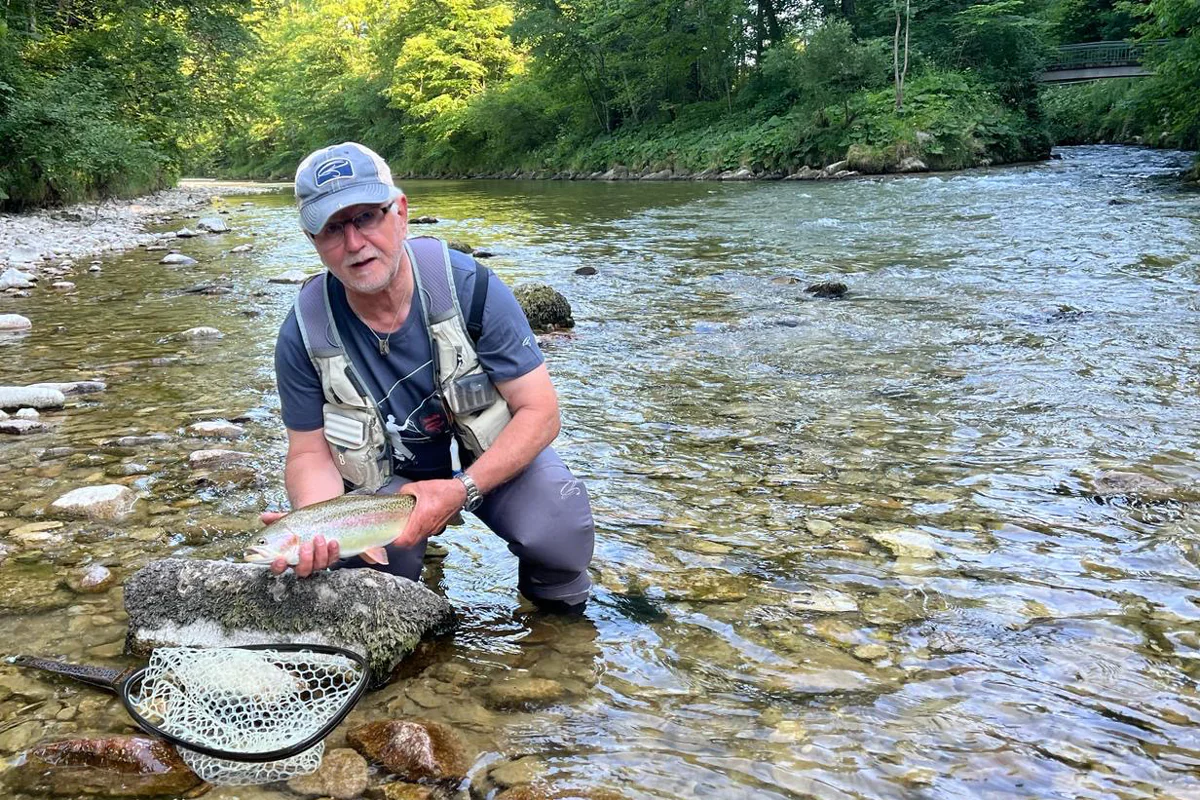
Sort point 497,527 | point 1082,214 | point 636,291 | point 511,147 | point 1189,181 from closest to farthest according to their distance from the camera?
point 497,527 < point 636,291 < point 1082,214 < point 1189,181 < point 511,147

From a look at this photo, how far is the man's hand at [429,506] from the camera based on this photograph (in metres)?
2.73

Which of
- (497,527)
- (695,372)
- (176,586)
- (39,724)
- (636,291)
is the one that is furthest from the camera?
(636,291)

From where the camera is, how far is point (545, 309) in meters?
8.65

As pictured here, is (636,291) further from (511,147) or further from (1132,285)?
(511,147)

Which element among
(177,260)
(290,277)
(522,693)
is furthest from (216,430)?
(177,260)

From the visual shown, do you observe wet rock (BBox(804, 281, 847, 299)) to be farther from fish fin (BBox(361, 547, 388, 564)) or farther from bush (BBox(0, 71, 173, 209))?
bush (BBox(0, 71, 173, 209))

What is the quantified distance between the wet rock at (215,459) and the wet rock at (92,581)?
51.5 inches

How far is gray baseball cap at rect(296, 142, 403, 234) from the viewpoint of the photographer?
2.76 metres

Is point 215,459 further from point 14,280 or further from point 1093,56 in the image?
point 1093,56

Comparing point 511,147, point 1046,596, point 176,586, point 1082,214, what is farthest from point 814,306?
point 511,147

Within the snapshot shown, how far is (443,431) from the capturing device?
321 cm

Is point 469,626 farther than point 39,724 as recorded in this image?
Yes

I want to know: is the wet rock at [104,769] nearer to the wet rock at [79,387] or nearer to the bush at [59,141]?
the wet rock at [79,387]

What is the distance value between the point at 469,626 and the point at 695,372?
13.2 ft
